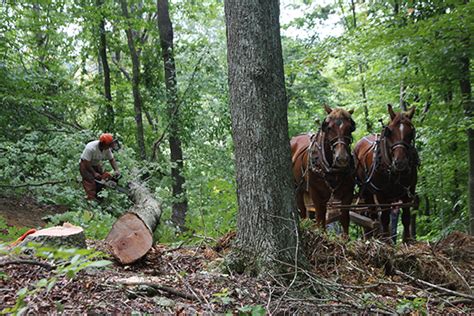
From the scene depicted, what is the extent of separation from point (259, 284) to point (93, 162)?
19.6 ft

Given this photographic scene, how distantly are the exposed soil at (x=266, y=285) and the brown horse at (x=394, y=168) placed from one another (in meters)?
1.77

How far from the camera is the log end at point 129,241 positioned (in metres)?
4.56

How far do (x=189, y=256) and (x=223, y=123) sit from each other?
685 cm

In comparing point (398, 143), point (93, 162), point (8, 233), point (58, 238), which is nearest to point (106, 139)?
point (93, 162)

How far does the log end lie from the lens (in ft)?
15.0

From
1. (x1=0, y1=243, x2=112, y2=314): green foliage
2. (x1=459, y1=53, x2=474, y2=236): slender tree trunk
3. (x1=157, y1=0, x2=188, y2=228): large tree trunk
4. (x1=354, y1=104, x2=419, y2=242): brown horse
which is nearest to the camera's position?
(x1=0, y1=243, x2=112, y2=314): green foliage

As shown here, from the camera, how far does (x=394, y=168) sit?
6766 mm

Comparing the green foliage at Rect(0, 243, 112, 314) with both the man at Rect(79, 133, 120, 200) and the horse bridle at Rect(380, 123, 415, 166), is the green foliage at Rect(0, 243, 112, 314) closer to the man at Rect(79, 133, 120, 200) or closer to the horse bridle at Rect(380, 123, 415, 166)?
the horse bridle at Rect(380, 123, 415, 166)

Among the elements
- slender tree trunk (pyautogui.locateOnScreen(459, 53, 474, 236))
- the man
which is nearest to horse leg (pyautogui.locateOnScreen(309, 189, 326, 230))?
slender tree trunk (pyautogui.locateOnScreen(459, 53, 474, 236))

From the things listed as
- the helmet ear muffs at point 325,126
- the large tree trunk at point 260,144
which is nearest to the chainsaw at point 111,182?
the helmet ear muffs at point 325,126

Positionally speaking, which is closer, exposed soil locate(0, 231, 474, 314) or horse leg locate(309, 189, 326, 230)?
exposed soil locate(0, 231, 474, 314)

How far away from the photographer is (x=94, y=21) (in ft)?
39.7

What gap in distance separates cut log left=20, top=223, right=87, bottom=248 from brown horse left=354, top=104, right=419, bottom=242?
4387mm

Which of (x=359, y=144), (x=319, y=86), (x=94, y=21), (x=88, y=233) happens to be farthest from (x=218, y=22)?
(x=88, y=233)
